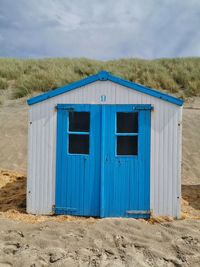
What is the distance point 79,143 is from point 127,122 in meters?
1.04

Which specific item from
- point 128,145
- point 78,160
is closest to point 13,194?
point 78,160

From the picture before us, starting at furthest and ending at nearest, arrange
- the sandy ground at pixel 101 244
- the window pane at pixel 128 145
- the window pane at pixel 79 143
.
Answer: the window pane at pixel 79 143, the window pane at pixel 128 145, the sandy ground at pixel 101 244

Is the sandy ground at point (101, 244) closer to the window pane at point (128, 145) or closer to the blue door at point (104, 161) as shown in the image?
the blue door at point (104, 161)

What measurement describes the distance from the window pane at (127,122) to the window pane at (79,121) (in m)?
0.61

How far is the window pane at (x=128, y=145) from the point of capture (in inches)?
322

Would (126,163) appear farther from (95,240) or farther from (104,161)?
(95,240)

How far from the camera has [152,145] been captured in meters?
8.09

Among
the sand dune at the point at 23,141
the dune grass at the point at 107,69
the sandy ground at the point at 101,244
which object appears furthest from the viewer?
the dune grass at the point at 107,69

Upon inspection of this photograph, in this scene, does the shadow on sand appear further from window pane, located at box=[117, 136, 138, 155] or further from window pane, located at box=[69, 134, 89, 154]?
window pane, located at box=[117, 136, 138, 155]

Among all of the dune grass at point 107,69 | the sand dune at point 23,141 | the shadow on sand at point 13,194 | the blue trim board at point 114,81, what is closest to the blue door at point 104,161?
the blue trim board at point 114,81

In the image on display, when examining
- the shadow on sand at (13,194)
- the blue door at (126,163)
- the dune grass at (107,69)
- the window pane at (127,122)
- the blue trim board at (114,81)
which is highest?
the dune grass at (107,69)

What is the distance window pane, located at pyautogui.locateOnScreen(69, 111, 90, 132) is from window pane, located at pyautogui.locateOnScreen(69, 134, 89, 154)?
0.12 metres

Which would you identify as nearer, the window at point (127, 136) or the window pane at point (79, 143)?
the window at point (127, 136)

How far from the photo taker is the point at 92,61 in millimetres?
28625
